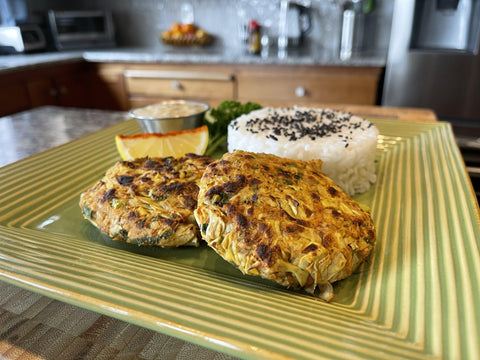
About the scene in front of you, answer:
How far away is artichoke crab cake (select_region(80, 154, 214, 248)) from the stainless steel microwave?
4654 millimetres

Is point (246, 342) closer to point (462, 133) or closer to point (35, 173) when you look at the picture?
point (35, 173)

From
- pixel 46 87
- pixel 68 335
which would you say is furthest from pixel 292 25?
pixel 68 335

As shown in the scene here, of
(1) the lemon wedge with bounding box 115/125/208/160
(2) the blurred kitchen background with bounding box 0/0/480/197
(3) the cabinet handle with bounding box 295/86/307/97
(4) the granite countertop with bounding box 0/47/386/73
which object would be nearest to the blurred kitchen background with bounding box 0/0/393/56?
(2) the blurred kitchen background with bounding box 0/0/480/197

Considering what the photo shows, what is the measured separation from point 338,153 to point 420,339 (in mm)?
1111

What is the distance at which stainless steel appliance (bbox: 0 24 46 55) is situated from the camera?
15.9 ft

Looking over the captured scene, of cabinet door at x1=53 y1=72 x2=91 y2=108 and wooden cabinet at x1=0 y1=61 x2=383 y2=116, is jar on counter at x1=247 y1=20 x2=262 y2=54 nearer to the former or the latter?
wooden cabinet at x1=0 y1=61 x2=383 y2=116

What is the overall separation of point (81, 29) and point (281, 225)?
18.2 ft

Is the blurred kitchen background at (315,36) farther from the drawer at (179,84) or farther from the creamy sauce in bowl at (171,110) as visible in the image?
the creamy sauce in bowl at (171,110)

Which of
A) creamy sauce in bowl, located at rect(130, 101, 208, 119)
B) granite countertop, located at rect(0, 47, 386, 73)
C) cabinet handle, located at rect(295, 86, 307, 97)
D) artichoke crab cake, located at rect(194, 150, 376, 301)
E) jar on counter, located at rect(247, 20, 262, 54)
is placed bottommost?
cabinet handle, located at rect(295, 86, 307, 97)

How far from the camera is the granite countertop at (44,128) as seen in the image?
2162mm

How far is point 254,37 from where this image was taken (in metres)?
4.81

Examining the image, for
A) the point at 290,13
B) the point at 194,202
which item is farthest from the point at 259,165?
the point at 290,13

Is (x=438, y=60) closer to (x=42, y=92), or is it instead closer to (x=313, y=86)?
(x=313, y=86)

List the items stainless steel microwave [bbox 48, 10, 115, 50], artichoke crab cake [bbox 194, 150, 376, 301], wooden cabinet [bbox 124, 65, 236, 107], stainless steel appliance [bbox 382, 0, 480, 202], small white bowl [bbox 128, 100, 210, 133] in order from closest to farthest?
artichoke crab cake [bbox 194, 150, 376, 301], small white bowl [bbox 128, 100, 210, 133], stainless steel appliance [bbox 382, 0, 480, 202], wooden cabinet [bbox 124, 65, 236, 107], stainless steel microwave [bbox 48, 10, 115, 50]
